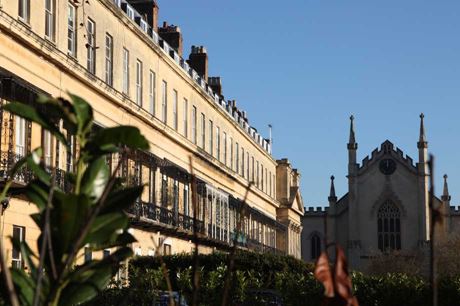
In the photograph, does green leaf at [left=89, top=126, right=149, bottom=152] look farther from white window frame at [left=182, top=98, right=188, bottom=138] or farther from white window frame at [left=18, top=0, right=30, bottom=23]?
white window frame at [left=182, top=98, right=188, bottom=138]

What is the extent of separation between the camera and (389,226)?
90.6 meters

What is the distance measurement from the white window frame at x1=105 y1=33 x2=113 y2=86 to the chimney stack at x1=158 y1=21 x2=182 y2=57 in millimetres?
14564

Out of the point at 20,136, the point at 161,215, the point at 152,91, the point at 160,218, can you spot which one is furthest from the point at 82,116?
the point at 152,91

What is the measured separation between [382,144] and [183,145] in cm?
5044

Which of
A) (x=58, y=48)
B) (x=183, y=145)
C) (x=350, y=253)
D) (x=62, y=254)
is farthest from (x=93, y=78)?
(x=350, y=253)

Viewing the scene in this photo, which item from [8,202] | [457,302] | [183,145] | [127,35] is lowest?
[457,302]

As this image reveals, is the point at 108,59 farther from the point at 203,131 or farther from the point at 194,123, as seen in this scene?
the point at 203,131

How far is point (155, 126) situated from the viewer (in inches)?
1633

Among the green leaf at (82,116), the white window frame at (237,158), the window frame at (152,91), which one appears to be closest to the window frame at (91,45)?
the window frame at (152,91)

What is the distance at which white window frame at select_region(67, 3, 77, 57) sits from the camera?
31594 mm

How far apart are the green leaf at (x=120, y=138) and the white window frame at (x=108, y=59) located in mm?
33190

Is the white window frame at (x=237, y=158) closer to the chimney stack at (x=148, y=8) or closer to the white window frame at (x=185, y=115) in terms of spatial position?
the white window frame at (x=185, y=115)

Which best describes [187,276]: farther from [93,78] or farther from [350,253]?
[350,253]

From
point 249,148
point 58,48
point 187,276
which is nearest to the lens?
point 187,276
